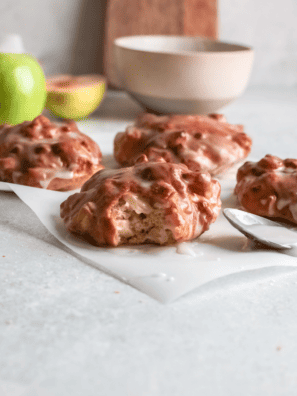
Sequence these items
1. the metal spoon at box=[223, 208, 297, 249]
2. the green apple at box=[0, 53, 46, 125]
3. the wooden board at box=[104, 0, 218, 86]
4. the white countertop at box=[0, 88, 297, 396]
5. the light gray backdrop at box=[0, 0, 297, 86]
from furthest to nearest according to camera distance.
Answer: the light gray backdrop at box=[0, 0, 297, 86], the wooden board at box=[104, 0, 218, 86], the green apple at box=[0, 53, 46, 125], the metal spoon at box=[223, 208, 297, 249], the white countertop at box=[0, 88, 297, 396]

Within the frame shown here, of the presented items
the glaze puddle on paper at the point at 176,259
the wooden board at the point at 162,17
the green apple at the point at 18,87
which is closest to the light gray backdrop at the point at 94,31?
the wooden board at the point at 162,17

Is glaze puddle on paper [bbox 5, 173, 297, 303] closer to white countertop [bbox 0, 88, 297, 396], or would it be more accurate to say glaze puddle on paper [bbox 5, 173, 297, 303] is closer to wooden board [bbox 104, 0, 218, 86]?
white countertop [bbox 0, 88, 297, 396]

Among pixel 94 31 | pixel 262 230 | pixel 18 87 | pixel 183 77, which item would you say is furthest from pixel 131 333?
pixel 94 31

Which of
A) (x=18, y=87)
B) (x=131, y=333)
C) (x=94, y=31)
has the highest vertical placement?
(x=94, y=31)

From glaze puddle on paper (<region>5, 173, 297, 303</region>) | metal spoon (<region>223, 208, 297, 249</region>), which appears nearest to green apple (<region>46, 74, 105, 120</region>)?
glaze puddle on paper (<region>5, 173, 297, 303</region>)

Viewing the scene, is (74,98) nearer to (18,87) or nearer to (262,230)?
(18,87)

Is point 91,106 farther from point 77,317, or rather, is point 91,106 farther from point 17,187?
point 77,317
